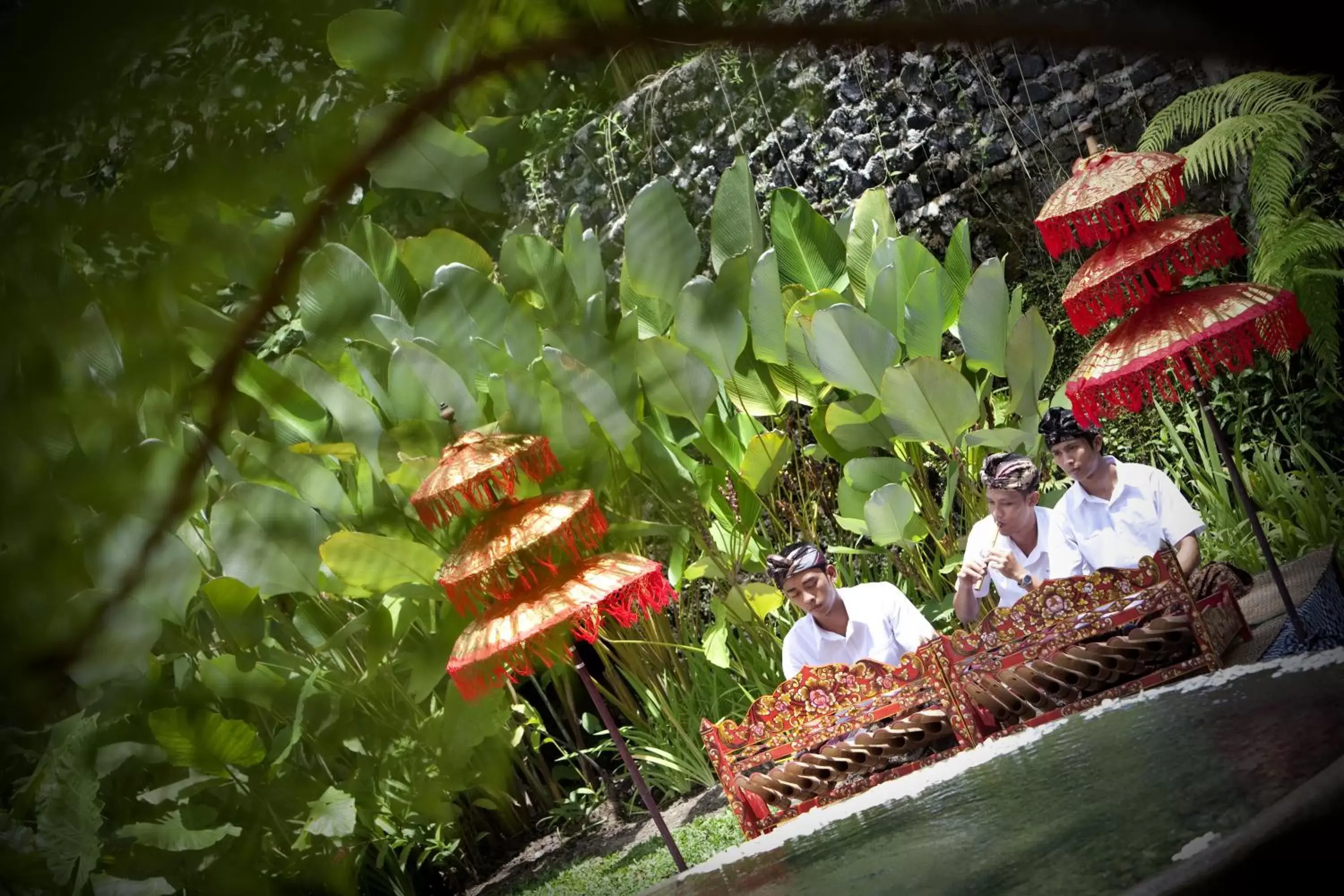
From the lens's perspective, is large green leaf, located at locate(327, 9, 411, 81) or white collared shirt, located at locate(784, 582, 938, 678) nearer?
large green leaf, located at locate(327, 9, 411, 81)

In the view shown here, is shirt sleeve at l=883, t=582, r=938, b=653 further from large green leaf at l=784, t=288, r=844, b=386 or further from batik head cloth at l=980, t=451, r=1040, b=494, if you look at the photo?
large green leaf at l=784, t=288, r=844, b=386

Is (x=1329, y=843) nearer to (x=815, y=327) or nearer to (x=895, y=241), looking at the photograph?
(x=815, y=327)

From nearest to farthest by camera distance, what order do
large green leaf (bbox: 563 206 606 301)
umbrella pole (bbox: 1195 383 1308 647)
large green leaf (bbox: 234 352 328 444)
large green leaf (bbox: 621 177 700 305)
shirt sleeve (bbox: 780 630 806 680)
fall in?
large green leaf (bbox: 234 352 328 444) < large green leaf (bbox: 621 177 700 305) < umbrella pole (bbox: 1195 383 1308 647) < shirt sleeve (bbox: 780 630 806 680) < large green leaf (bbox: 563 206 606 301)

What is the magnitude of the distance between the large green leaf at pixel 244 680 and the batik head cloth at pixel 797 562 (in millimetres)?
700

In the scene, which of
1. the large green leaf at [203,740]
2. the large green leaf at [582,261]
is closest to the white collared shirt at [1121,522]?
the large green leaf at [582,261]

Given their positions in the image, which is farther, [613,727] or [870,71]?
[870,71]

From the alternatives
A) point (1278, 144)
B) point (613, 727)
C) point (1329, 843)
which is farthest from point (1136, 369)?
point (1329, 843)

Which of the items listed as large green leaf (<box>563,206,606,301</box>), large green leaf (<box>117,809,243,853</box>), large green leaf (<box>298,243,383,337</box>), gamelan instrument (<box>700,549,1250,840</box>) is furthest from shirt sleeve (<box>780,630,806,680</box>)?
large green leaf (<box>298,243,383,337</box>)

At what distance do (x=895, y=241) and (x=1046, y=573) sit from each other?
0.64 meters

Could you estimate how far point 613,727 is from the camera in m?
1.60

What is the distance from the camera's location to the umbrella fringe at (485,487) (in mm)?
1449

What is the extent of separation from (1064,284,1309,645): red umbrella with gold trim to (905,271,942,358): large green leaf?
0.46 meters

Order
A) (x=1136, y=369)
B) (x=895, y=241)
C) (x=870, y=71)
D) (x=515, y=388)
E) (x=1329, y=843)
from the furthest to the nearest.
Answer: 1. (x=870, y=71)
2. (x=895, y=241)
3. (x=515, y=388)
4. (x=1136, y=369)
5. (x=1329, y=843)

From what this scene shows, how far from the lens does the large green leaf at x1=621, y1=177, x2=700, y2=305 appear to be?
2.32 feet
